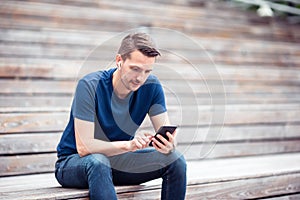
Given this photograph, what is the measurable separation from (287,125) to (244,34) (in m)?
1.32

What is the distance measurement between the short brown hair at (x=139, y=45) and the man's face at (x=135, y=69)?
0.04 feet

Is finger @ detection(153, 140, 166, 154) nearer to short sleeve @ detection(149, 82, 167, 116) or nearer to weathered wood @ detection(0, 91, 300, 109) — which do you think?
short sleeve @ detection(149, 82, 167, 116)

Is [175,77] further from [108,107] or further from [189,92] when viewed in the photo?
[108,107]

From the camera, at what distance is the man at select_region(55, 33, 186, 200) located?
5.84ft

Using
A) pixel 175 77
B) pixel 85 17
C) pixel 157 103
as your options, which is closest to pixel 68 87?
pixel 175 77

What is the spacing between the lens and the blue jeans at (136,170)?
1814 millimetres

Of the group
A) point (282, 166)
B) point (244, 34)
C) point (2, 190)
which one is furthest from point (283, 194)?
point (244, 34)

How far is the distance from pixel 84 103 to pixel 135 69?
0.21m

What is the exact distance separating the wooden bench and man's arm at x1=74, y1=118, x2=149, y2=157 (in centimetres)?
15

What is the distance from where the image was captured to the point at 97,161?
1.76 metres

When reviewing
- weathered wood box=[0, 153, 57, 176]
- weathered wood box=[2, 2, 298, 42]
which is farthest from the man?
weathered wood box=[2, 2, 298, 42]

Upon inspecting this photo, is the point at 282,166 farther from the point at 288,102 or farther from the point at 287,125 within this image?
the point at 288,102

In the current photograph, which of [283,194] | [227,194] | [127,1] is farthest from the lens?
[127,1]

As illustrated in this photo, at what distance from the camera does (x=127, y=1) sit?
4141mm
